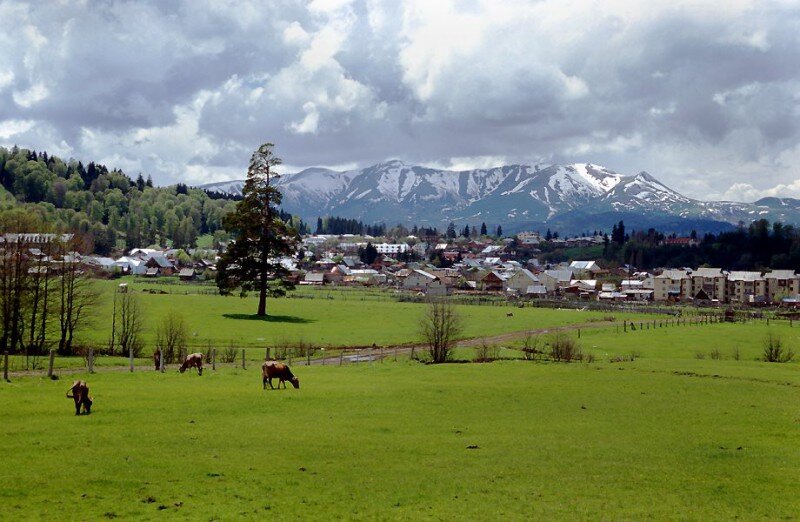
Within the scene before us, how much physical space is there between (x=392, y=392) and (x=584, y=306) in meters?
107

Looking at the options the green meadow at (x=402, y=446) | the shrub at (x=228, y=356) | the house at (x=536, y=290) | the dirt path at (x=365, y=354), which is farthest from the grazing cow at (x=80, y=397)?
the house at (x=536, y=290)

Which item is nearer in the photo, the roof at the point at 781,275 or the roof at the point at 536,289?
the roof at the point at 781,275

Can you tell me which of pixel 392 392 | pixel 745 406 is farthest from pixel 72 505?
pixel 745 406

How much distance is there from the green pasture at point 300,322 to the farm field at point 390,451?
27.2 m

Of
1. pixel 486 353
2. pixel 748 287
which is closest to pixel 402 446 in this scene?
pixel 486 353

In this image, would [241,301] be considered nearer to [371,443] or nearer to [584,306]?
[584,306]

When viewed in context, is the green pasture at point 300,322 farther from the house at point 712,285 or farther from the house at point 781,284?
the house at point 781,284

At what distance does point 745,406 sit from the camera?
31.2m

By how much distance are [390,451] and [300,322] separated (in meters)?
57.0

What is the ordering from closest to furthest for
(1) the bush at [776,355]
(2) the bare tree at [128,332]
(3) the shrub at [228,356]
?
(3) the shrub at [228,356] → (2) the bare tree at [128,332] → (1) the bush at [776,355]

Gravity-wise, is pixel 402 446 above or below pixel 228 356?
above

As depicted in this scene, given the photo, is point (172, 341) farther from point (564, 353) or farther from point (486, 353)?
point (564, 353)

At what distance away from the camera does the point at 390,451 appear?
21.4m

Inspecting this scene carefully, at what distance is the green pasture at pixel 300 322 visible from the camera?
203ft
